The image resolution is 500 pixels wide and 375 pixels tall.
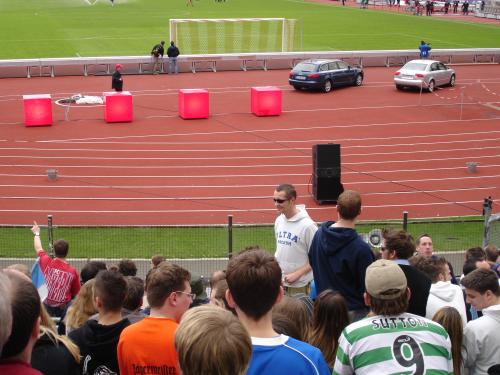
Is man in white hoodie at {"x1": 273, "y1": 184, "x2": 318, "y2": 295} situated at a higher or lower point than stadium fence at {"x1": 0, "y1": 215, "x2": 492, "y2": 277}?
higher

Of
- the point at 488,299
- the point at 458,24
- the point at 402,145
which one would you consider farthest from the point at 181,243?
the point at 458,24

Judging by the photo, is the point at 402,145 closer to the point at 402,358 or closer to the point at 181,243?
the point at 181,243

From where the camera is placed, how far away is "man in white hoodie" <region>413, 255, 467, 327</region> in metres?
6.76

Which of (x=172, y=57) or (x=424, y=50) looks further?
(x=424, y=50)

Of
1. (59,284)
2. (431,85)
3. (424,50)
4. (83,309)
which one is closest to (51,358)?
(83,309)

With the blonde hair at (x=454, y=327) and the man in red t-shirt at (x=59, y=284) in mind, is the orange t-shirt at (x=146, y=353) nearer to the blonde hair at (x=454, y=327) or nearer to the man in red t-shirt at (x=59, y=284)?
the blonde hair at (x=454, y=327)

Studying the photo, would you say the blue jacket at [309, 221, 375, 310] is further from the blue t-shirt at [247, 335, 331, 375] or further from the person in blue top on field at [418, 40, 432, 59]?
the person in blue top on field at [418, 40, 432, 59]

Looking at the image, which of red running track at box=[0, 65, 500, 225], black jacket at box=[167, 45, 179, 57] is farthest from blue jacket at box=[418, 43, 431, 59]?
black jacket at box=[167, 45, 179, 57]

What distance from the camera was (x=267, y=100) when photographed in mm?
30219

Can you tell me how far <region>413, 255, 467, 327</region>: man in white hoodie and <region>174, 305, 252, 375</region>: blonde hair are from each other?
3.26 m

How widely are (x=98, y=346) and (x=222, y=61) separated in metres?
38.1

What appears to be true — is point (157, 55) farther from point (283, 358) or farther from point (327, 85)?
point (283, 358)

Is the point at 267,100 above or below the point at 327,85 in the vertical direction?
above

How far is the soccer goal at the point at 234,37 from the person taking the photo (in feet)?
151
